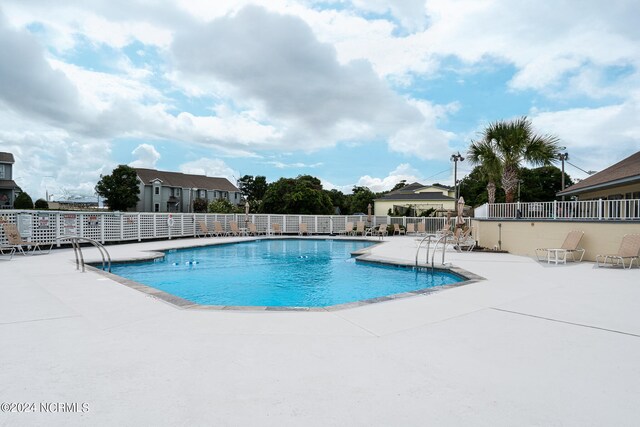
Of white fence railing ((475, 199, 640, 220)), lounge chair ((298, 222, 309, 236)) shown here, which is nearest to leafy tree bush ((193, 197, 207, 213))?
lounge chair ((298, 222, 309, 236))

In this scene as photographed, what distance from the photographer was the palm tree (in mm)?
13742

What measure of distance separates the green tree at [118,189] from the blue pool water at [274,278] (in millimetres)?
36340

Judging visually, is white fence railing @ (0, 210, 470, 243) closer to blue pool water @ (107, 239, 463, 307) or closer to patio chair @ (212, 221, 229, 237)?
patio chair @ (212, 221, 229, 237)

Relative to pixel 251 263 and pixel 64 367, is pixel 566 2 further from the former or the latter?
pixel 64 367

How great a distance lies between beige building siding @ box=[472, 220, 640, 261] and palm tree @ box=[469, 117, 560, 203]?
1.52m

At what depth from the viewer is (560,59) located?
13367 millimetres

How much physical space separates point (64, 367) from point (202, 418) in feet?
4.90

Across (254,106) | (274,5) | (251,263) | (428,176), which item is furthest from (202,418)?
(428,176)

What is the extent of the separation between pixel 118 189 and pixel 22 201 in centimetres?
1332

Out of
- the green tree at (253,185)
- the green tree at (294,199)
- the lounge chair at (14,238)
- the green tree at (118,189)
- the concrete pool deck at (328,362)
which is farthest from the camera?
the green tree at (253,185)

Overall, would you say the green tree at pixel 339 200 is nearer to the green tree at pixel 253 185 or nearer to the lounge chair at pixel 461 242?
the green tree at pixel 253 185

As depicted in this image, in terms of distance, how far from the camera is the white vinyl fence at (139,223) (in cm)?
1222

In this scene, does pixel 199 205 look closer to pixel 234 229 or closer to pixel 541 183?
pixel 234 229

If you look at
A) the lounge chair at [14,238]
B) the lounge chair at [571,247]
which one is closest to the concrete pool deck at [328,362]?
the lounge chair at [571,247]
